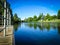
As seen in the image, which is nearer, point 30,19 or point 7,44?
point 7,44

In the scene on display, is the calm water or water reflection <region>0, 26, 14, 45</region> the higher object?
water reflection <region>0, 26, 14, 45</region>

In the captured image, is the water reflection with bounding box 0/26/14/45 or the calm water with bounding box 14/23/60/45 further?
the calm water with bounding box 14/23/60/45

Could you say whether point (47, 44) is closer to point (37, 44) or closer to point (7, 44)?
point (37, 44)

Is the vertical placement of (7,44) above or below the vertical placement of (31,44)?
above

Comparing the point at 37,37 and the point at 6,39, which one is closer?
the point at 6,39

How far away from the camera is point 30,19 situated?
142 m

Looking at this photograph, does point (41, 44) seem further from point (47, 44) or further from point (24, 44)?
point (24, 44)

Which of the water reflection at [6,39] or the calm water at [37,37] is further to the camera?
the calm water at [37,37]

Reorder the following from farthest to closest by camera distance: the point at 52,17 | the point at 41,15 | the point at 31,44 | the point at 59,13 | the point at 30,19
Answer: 1. the point at 30,19
2. the point at 41,15
3. the point at 52,17
4. the point at 59,13
5. the point at 31,44

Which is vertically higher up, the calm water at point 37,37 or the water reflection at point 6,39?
the water reflection at point 6,39

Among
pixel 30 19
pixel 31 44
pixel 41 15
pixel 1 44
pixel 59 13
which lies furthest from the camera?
pixel 30 19

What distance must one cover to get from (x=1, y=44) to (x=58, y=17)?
8309 cm


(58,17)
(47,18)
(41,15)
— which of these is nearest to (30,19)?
(41,15)

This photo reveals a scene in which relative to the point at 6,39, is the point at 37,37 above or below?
below
